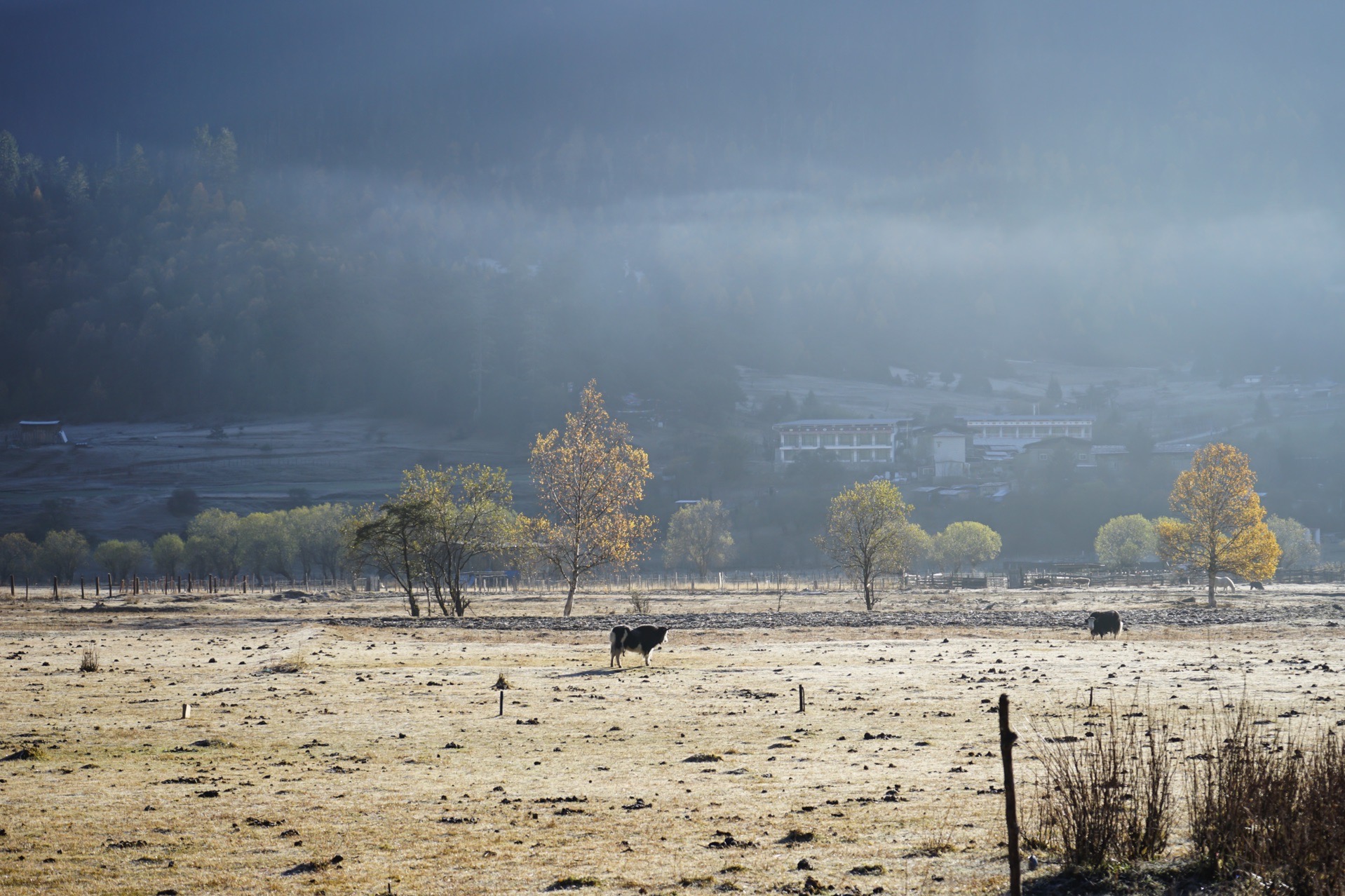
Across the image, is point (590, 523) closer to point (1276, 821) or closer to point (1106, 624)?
point (1106, 624)

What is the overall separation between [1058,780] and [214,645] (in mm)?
35998

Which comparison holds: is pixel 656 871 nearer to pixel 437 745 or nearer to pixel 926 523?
pixel 437 745

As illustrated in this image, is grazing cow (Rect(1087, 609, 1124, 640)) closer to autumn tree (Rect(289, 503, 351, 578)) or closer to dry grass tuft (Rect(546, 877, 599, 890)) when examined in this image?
dry grass tuft (Rect(546, 877, 599, 890))

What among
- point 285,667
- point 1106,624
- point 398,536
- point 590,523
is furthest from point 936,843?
point 590,523

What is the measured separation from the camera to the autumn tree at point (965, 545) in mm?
140250

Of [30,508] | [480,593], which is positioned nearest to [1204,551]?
[480,593]

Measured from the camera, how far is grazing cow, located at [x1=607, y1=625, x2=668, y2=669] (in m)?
31.0

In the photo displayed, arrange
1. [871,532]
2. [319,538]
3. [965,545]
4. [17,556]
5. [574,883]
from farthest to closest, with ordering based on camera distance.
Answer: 1. [17,556]
2. [965,545]
3. [319,538]
4. [871,532]
5. [574,883]

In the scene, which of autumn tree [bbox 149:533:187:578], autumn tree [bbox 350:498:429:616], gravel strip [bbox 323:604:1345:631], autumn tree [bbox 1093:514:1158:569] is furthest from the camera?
autumn tree [bbox 149:533:187:578]

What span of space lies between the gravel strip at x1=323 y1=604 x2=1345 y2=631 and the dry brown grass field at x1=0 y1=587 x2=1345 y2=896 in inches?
323

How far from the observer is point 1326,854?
8.01 meters

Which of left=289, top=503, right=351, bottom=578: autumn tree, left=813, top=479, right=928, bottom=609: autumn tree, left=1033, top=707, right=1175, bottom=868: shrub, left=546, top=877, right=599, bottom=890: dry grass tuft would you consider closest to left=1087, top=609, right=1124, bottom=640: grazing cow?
left=813, top=479, right=928, bottom=609: autumn tree

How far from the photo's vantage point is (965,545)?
14050 centimetres

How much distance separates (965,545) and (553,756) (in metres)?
130
